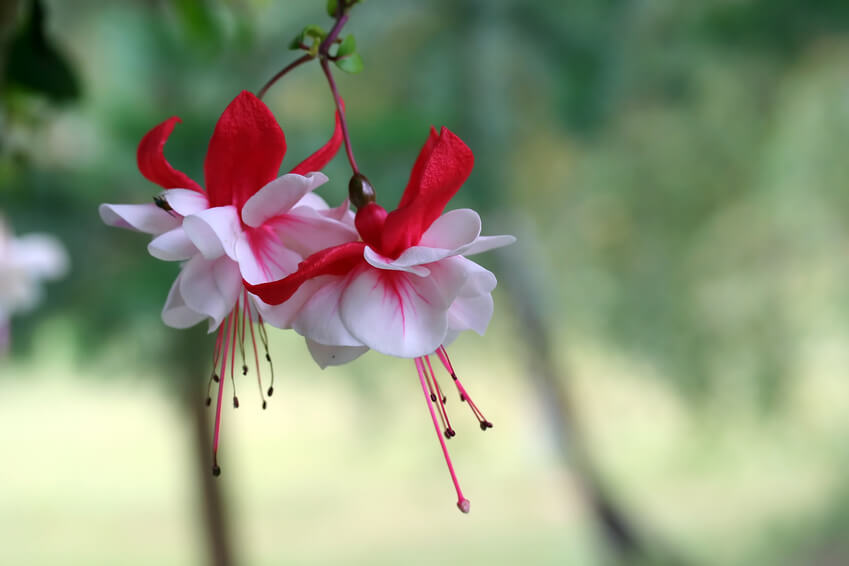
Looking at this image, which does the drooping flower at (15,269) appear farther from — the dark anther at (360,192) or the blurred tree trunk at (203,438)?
the blurred tree trunk at (203,438)

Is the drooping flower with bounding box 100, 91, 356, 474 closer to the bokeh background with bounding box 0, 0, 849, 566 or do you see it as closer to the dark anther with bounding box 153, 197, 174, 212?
the dark anther with bounding box 153, 197, 174, 212

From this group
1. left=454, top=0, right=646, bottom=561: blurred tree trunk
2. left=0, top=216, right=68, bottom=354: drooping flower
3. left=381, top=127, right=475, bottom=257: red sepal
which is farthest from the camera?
left=454, top=0, right=646, bottom=561: blurred tree trunk

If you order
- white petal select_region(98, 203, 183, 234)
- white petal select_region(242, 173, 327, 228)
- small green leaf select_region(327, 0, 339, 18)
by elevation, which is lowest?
white petal select_region(242, 173, 327, 228)

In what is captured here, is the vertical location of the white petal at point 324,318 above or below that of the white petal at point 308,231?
below

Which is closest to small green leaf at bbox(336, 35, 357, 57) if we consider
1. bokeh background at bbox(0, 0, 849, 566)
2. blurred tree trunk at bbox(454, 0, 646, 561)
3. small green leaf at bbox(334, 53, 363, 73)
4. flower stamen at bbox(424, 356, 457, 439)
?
small green leaf at bbox(334, 53, 363, 73)

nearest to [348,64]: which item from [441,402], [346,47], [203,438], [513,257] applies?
[346,47]

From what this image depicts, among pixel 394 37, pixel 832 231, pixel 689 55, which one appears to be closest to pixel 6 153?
pixel 394 37

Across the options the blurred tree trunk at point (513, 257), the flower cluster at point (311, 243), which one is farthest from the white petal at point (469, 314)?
the blurred tree trunk at point (513, 257)
